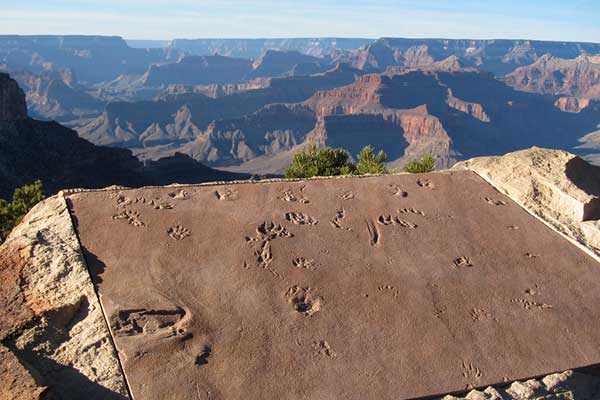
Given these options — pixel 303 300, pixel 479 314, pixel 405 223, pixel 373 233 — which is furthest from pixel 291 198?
pixel 479 314

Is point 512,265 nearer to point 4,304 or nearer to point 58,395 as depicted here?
point 58,395

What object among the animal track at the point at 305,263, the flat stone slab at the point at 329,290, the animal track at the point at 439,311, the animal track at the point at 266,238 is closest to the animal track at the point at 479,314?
the flat stone slab at the point at 329,290

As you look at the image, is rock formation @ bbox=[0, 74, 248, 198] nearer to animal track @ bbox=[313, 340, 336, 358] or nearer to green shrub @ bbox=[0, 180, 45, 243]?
green shrub @ bbox=[0, 180, 45, 243]

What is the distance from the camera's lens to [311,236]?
364 inches

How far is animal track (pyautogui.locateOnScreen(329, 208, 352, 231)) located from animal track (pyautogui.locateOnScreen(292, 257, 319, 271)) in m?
1.17

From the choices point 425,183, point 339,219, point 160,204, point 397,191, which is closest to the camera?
point 160,204

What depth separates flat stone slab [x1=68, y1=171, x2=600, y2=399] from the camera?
Answer: 670 centimetres

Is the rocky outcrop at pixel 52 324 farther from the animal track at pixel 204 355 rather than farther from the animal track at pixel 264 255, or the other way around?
the animal track at pixel 264 255

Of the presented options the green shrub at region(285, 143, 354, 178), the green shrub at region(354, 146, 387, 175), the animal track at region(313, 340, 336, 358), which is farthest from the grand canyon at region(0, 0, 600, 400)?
the green shrub at region(285, 143, 354, 178)

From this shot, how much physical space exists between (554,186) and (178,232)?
7696 mm

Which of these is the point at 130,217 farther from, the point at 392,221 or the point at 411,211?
the point at 411,211

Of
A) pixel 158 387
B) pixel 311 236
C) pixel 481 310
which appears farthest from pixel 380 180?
pixel 158 387

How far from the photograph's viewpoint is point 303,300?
25.7 ft

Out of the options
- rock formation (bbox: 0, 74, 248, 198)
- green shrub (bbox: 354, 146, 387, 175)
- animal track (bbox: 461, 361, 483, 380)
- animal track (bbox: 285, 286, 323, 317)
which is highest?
animal track (bbox: 285, 286, 323, 317)
